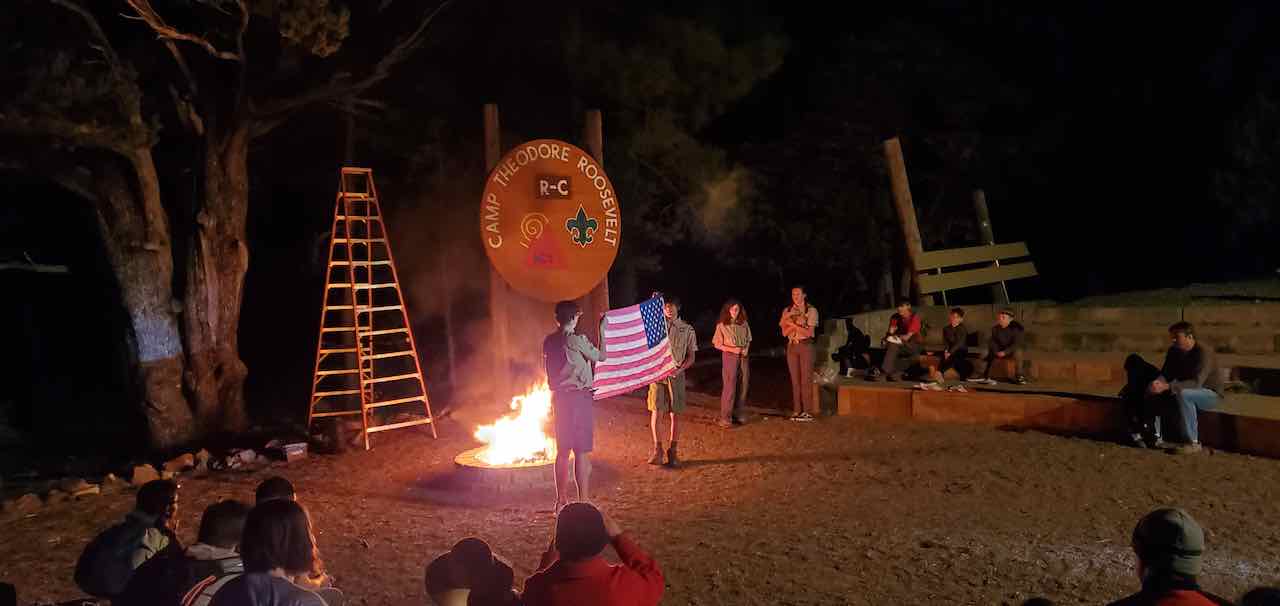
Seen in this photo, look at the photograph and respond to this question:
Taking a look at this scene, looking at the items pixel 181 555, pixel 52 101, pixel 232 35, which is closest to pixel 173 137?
pixel 232 35

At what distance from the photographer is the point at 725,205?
17922 mm

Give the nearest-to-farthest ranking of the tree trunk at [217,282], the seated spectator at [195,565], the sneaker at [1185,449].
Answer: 1. the seated spectator at [195,565]
2. the sneaker at [1185,449]
3. the tree trunk at [217,282]

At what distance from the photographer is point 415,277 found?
56.8ft

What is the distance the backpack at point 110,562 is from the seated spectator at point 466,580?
5.78 feet

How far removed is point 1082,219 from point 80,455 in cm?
2124

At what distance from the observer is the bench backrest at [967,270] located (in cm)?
1592

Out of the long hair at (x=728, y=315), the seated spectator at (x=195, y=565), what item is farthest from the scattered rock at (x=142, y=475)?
the seated spectator at (x=195, y=565)

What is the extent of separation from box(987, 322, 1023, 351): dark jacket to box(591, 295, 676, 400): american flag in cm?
513

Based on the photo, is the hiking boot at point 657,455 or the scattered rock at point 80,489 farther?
the hiking boot at point 657,455

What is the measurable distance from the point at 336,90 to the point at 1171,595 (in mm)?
12108

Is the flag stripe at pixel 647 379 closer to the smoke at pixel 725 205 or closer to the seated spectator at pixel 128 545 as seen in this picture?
the seated spectator at pixel 128 545

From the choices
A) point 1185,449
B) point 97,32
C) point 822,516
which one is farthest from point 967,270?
point 97,32

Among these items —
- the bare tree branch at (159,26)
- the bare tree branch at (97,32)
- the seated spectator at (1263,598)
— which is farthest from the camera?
the bare tree branch at (97,32)

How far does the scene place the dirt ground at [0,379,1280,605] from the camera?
662 cm
